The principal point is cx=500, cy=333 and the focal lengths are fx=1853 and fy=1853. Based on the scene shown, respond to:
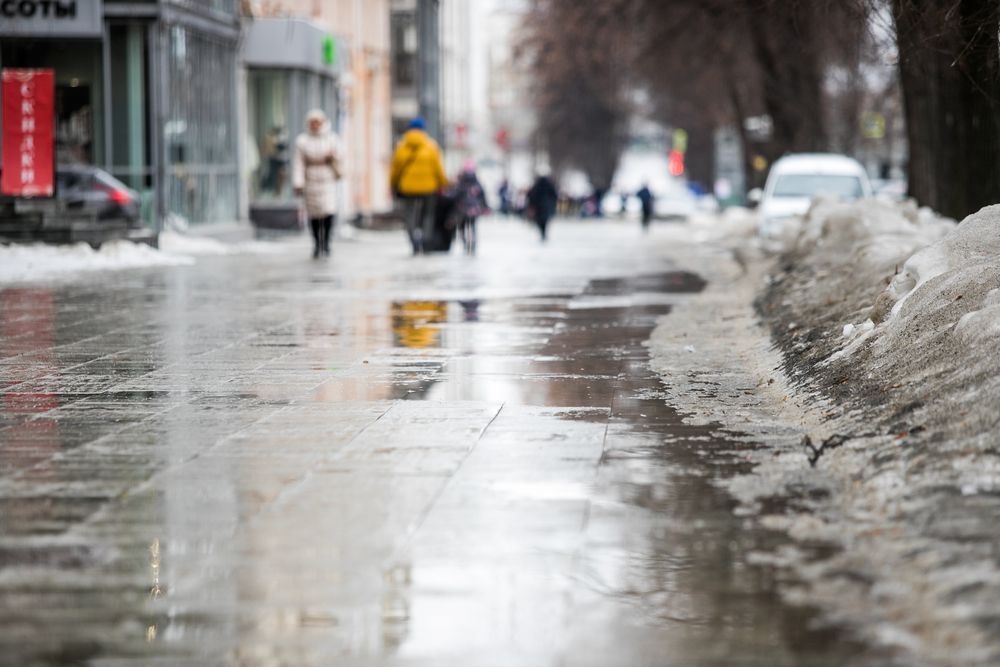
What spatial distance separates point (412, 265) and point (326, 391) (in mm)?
13991

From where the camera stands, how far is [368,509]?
265 inches

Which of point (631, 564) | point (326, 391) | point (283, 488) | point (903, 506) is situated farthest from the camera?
point (326, 391)

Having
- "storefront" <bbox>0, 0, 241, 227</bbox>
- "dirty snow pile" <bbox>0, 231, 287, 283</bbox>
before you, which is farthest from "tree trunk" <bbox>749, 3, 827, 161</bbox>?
"dirty snow pile" <bbox>0, 231, 287, 283</bbox>

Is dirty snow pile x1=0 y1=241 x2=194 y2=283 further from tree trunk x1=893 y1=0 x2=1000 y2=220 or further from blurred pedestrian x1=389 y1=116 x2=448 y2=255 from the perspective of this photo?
tree trunk x1=893 y1=0 x2=1000 y2=220

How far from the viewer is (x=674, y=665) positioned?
4.76m

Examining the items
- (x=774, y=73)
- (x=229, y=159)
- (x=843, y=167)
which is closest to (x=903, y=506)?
(x=843, y=167)

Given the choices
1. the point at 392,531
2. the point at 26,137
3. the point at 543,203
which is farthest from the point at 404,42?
the point at 392,531

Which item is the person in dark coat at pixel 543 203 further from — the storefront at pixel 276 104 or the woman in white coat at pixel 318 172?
the woman in white coat at pixel 318 172

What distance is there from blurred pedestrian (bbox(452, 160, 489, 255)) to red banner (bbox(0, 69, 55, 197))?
5.87 meters

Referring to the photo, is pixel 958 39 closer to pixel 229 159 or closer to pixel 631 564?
pixel 631 564

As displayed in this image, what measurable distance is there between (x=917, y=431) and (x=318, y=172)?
62.8ft

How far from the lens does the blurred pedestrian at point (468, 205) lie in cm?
2833

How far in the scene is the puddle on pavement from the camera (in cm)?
501

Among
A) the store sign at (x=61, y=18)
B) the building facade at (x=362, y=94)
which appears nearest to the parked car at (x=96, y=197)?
the store sign at (x=61, y=18)
